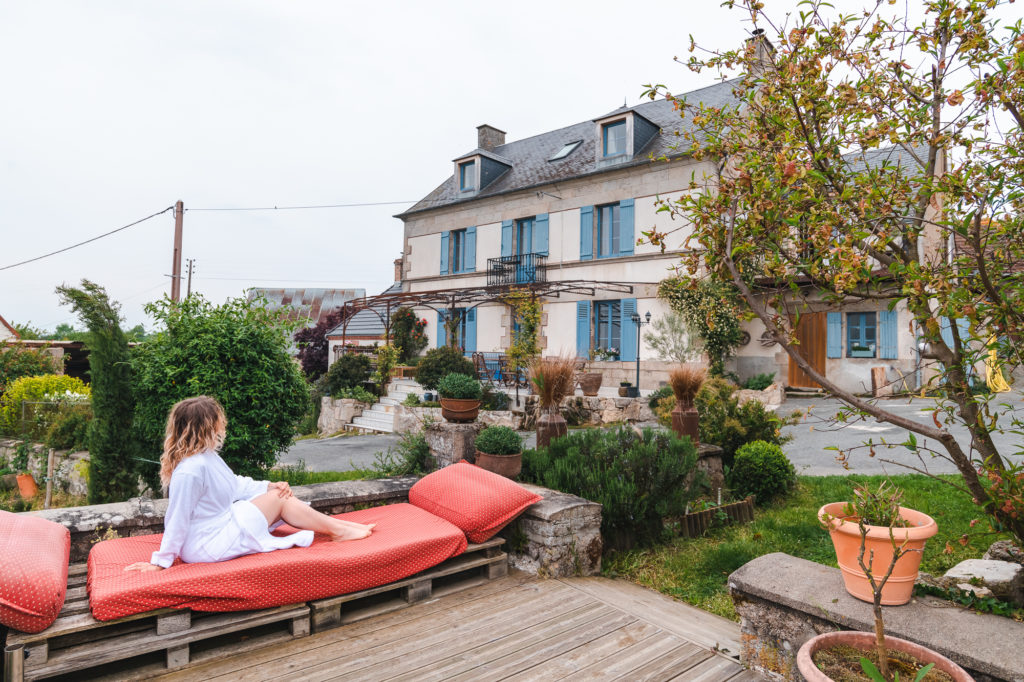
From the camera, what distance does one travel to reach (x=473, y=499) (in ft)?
12.2

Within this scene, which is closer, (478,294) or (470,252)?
(478,294)

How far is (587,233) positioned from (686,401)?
10.5 metres

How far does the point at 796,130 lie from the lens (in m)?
2.96

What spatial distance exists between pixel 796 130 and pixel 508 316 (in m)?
14.3

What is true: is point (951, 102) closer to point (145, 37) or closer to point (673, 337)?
point (145, 37)

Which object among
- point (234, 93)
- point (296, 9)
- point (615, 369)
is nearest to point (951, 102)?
point (296, 9)

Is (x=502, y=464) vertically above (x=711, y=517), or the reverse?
(x=502, y=464)

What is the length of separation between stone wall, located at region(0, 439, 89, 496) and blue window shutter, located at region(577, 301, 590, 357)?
435 inches

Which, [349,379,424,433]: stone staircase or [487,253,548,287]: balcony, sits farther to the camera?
[487,253,548,287]: balcony

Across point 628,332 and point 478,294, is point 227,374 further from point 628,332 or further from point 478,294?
point 478,294

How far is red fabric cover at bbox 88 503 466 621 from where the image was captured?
8.32ft

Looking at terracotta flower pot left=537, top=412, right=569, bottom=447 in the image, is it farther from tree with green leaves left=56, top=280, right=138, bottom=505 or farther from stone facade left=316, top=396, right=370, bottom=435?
stone facade left=316, top=396, right=370, bottom=435

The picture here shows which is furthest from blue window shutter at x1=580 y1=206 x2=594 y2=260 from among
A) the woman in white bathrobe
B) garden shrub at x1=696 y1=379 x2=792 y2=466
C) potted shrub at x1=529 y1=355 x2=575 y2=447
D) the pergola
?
the woman in white bathrobe

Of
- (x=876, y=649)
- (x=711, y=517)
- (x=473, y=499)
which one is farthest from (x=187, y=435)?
(x=711, y=517)
